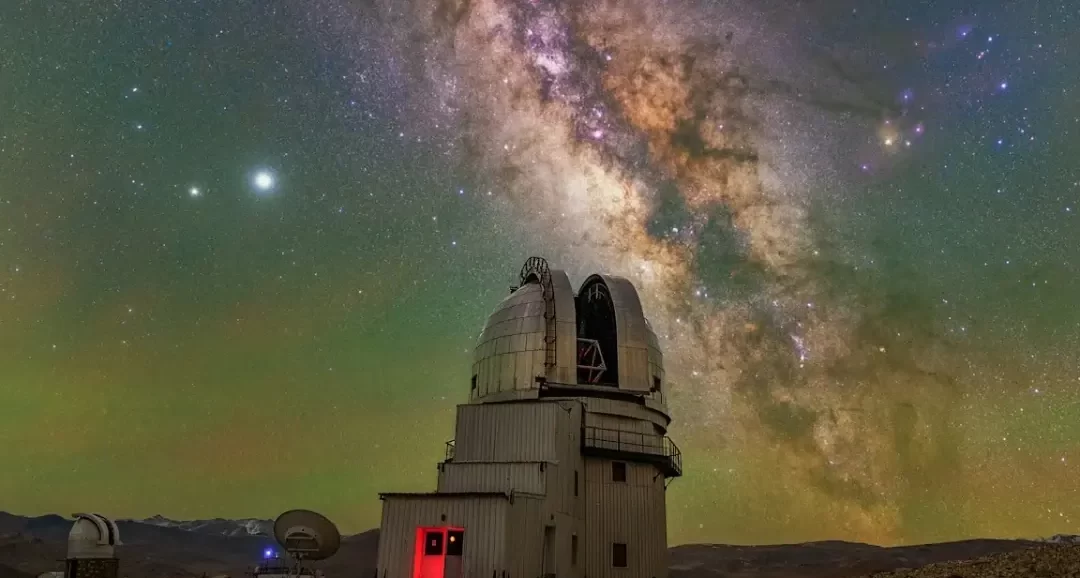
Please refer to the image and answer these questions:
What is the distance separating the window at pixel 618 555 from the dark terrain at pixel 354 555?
1593 inches

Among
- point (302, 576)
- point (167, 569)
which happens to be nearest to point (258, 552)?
point (167, 569)

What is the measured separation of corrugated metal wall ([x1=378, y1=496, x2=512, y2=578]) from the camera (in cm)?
1988

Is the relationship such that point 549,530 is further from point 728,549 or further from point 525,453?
point 728,549

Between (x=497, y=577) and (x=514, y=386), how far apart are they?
26.2 ft

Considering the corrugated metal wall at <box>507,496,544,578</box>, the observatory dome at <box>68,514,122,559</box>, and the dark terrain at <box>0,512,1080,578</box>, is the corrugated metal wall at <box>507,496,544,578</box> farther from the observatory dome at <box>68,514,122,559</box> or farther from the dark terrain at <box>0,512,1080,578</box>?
the dark terrain at <box>0,512,1080,578</box>

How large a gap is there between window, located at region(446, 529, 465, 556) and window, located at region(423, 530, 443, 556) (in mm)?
202

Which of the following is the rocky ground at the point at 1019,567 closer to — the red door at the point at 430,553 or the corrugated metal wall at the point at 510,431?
the corrugated metal wall at the point at 510,431

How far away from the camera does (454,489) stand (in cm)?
2298

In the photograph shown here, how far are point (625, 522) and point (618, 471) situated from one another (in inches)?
66.8

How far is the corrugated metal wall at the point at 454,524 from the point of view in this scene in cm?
1988

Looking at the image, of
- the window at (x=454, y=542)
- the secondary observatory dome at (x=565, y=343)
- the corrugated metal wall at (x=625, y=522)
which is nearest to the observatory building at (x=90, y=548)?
the window at (x=454, y=542)

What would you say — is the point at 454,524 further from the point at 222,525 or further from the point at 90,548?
the point at 222,525

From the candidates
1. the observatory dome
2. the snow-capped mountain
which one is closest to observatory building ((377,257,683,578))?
the observatory dome

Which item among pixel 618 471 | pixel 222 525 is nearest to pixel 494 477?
pixel 618 471
